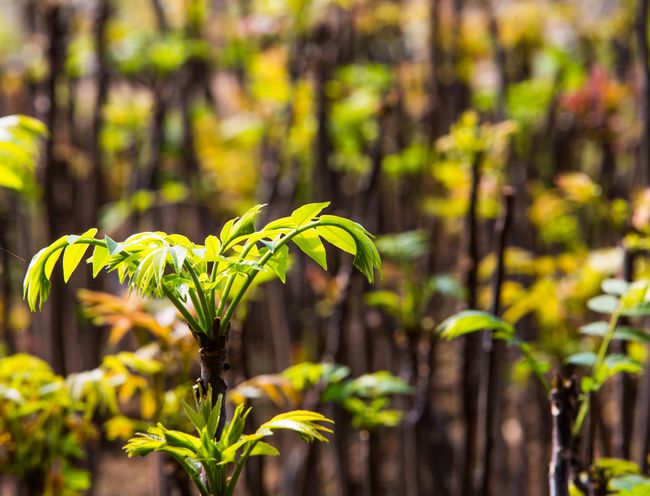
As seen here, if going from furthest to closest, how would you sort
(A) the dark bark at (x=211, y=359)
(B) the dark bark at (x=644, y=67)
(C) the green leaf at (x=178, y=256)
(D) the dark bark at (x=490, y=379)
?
(B) the dark bark at (x=644, y=67), (D) the dark bark at (x=490, y=379), (A) the dark bark at (x=211, y=359), (C) the green leaf at (x=178, y=256)

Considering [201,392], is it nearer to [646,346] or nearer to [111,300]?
[111,300]

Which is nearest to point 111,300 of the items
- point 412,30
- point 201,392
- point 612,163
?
point 201,392

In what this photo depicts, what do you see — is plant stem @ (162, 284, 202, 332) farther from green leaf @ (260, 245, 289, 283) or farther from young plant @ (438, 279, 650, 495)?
young plant @ (438, 279, 650, 495)

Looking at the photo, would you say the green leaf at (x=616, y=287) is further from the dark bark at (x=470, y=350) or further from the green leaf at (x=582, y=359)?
the dark bark at (x=470, y=350)

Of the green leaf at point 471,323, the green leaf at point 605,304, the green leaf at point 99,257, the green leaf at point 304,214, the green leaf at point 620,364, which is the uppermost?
the green leaf at point 304,214

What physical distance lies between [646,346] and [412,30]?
3951 millimetres

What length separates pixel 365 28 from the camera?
4715 mm

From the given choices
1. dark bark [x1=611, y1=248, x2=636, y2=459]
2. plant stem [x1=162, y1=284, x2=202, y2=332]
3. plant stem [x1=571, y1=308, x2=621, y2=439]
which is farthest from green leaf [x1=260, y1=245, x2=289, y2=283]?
dark bark [x1=611, y1=248, x2=636, y2=459]

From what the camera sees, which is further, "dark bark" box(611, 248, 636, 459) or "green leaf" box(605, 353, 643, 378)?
"dark bark" box(611, 248, 636, 459)

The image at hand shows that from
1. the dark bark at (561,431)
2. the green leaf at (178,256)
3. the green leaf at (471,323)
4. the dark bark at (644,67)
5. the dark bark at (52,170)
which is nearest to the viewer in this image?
the green leaf at (178,256)

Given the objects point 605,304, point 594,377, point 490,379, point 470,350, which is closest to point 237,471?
point 594,377

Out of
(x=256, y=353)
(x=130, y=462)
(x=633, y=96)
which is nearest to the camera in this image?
(x=633, y=96)

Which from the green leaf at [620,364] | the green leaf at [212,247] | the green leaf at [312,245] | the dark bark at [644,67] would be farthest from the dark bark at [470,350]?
the green leaf at [212,247]

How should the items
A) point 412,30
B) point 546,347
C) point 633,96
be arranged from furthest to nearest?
point 412,30 < point 633,96 < point 546,347
